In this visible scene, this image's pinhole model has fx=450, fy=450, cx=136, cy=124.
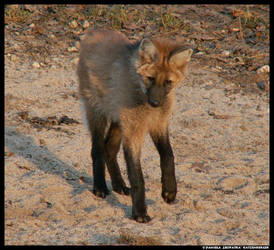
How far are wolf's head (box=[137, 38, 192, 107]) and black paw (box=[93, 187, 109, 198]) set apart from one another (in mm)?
1272

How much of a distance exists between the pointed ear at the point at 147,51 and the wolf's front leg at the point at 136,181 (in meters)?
0.87

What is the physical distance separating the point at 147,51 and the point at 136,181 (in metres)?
1.35

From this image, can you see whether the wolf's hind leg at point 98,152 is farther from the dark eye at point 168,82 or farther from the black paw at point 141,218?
the dark eye at point 168,82

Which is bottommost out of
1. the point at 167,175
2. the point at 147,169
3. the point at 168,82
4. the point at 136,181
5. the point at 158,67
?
the point at 147,169

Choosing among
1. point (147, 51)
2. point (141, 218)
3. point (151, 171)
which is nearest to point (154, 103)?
point (147, 51)

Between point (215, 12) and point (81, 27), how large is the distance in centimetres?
344

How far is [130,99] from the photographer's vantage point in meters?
4.82

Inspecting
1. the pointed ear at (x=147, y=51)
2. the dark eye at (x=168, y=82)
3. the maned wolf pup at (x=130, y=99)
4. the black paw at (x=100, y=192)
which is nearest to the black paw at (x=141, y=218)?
the maned wolf pup at (x=130, y=99)

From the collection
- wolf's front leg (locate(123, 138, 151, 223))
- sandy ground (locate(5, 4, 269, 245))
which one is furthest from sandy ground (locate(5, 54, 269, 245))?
wolf's front leg (locate(123, 138, 151, 223))

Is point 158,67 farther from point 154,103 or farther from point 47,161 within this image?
point 47,161

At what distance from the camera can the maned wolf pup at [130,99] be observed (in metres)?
4.62

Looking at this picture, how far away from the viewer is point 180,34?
1047cm

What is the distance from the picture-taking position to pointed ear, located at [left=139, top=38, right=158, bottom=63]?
15.0 feet

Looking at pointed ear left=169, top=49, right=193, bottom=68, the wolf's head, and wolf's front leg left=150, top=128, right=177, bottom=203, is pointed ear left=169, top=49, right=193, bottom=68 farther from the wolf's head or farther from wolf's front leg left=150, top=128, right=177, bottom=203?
wolf's front leg left=150, top=128, right=177, bottom=203
